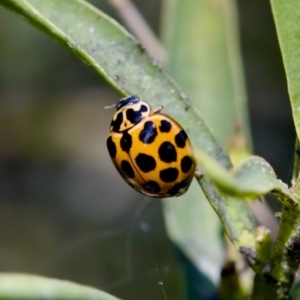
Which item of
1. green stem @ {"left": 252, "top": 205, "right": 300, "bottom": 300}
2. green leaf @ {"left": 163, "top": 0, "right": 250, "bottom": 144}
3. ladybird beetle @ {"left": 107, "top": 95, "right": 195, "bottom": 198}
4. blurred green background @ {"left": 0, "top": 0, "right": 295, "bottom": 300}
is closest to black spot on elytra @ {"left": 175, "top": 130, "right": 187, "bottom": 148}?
ladybird beetle @ {"left": 107, "top": 95, "right": 195, "bottom": 198}

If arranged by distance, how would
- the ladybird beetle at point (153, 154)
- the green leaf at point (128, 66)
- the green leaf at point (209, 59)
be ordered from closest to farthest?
the green leaf at point (128, 66) → the ladybird beetle at point (153, 154) → the green leaf at point (209, 59)

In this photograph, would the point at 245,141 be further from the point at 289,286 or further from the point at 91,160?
the point at 91,160

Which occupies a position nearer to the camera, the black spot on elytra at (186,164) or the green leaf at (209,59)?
the black spot on elytra at (186,164)

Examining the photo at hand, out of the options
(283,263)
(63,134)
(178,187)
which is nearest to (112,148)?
(178,187)

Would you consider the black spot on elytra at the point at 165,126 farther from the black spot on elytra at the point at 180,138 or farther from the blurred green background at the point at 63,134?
the blurred green background at the point at 63,134

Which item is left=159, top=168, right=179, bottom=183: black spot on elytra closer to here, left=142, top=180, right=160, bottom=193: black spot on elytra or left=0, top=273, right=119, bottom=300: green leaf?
left=142, top=180, right=160, bottom=193: black spot on elytra

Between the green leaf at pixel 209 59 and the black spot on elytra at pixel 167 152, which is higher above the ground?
the green leaf at pixel 209 59

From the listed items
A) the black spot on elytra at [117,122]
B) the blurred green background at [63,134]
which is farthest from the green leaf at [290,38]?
the blurred green background at [63,134]
